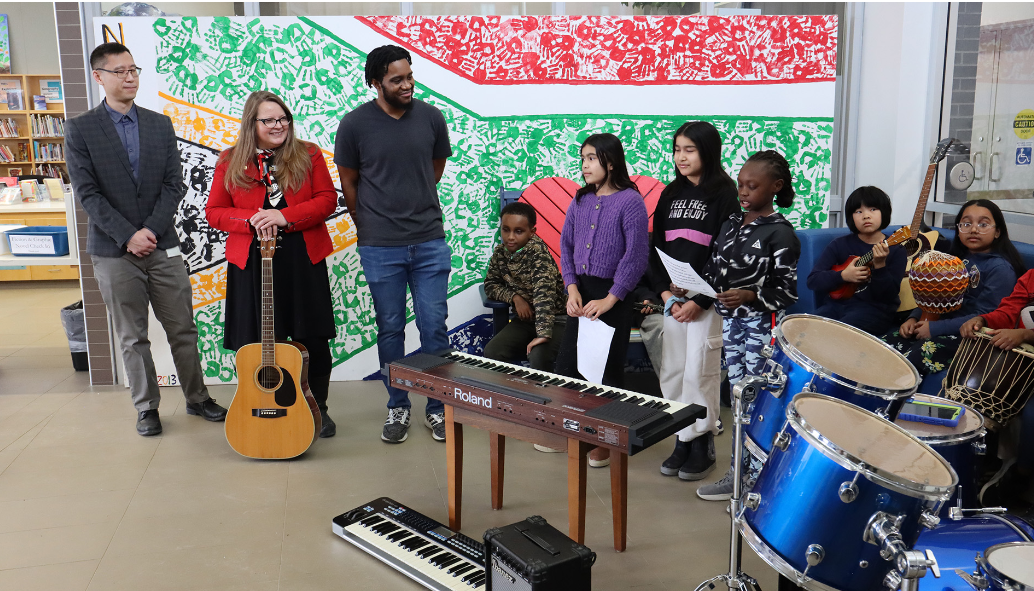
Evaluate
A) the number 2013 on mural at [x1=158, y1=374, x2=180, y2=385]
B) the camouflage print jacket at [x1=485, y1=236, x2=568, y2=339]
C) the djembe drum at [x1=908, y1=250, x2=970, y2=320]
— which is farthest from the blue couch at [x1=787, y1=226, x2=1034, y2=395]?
the number 2013 on mural at [x1=158, y1=374, x2=180, y2=385]

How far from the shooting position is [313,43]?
421 centimetres

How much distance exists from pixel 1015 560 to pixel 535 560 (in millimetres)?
984

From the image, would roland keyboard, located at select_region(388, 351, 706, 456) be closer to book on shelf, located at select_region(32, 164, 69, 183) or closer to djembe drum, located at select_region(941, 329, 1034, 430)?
djembe drum, located at select_region(941, 329, 1034, 430)

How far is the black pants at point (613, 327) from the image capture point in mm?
3074

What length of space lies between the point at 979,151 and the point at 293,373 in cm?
381

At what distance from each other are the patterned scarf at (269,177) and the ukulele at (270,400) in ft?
0.82

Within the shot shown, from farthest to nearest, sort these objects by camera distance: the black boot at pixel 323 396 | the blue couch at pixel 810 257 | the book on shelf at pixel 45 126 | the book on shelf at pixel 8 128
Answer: the book on shelf at pixel 45 126 < the book on shelf at pixel 8 128 < the blue couch at pixel 810 257 < the black boot at pixel 323 396

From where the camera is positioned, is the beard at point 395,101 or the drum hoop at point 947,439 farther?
the beard at point 395,101

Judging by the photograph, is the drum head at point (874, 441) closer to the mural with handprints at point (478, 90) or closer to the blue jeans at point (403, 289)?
the blue jeans at point (403, 289)

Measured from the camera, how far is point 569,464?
2.40 metres

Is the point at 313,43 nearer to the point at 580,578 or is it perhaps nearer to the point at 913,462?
the point at 580,578

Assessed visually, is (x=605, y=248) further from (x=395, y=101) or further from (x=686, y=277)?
(x=395, y=101)

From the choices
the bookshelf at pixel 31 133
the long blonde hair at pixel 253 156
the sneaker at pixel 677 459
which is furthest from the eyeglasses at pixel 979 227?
the bookshelf at pixel 31 133

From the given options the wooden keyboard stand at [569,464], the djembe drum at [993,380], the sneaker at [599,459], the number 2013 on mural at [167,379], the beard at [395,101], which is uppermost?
the beard at [395,101]
